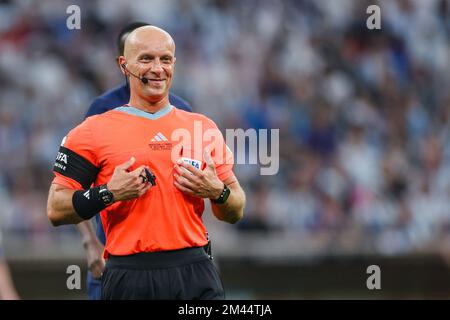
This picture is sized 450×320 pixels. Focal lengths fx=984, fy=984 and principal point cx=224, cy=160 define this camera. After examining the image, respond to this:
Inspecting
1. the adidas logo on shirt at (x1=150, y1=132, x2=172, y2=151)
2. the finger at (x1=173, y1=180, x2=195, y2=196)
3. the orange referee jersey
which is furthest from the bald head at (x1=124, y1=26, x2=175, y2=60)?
the finger at (x1=173, y1=180, x2=195, y2=196)

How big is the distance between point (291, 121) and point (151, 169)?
24.6 ft

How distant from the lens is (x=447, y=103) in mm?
13086

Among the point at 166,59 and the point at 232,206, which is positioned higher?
the point at 166,59

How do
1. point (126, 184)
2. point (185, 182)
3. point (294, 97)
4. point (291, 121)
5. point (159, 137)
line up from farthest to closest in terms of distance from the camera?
point (294, 97)
point (291, 121)
point (159, 137)
point (185, 182)
point (126, 184)

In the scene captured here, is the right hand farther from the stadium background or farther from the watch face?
the stadium background

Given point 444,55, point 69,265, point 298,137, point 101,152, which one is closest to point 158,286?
point 101,152

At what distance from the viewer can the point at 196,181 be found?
4805mm

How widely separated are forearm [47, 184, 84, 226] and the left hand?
52 cm

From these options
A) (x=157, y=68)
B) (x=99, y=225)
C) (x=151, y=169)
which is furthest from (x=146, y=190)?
(x=99, y=225)

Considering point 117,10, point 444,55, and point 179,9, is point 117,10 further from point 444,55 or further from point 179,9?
point 444,55

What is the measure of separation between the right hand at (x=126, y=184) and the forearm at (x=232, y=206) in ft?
1.50

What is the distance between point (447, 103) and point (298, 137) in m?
2.33

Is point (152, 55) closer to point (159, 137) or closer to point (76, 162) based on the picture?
point (159, 137)

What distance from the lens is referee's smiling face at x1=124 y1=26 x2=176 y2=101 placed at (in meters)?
4.94
